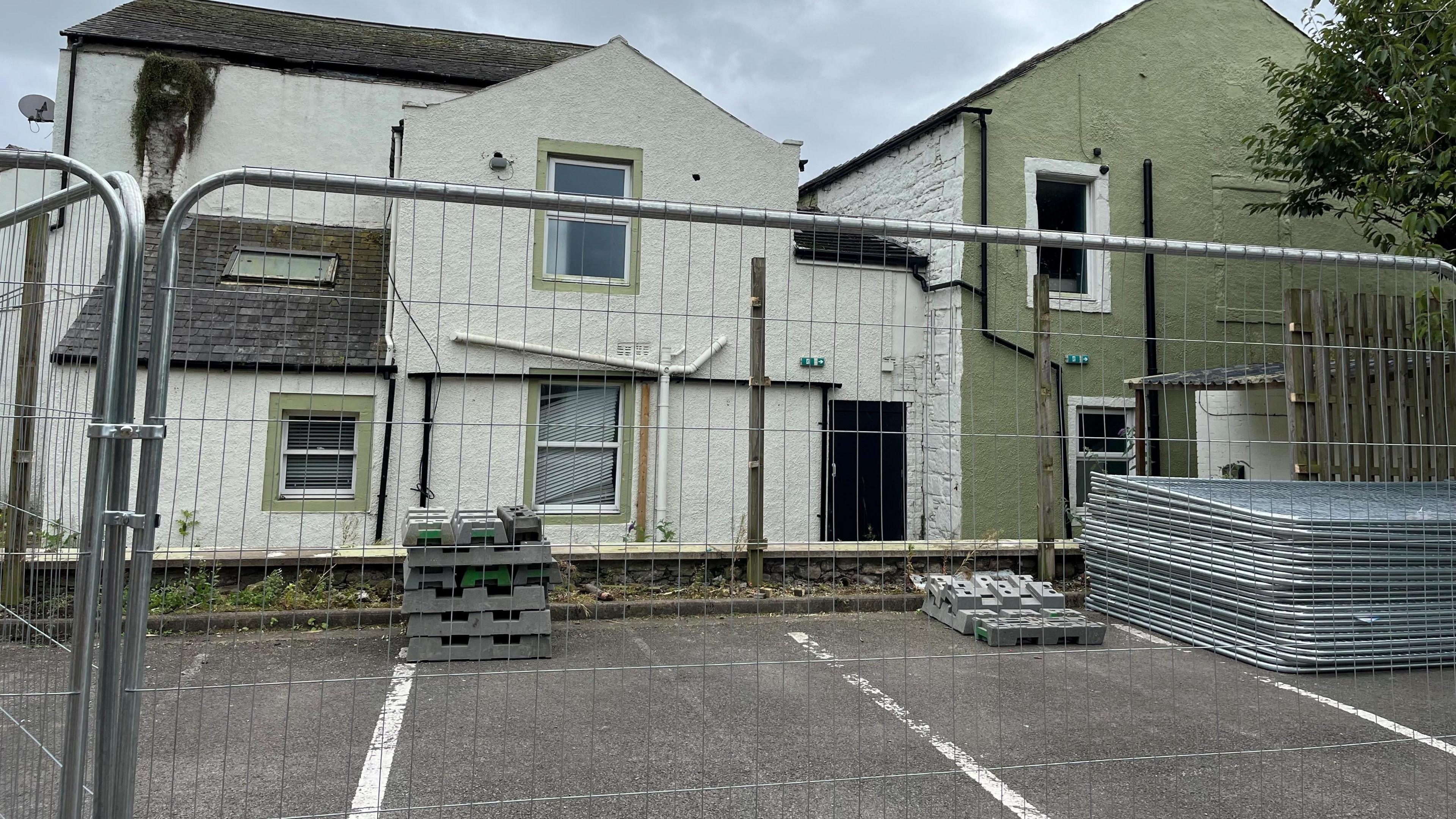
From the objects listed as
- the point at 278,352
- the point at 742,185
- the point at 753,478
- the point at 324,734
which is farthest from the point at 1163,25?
the point at 324,734

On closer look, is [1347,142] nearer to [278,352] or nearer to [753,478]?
[753,478]

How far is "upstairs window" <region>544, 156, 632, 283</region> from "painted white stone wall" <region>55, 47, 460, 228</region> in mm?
2880

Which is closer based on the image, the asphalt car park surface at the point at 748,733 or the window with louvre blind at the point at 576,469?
the asphalt car park surface at the point at 748,733

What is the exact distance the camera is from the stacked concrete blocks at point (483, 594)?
228 inches

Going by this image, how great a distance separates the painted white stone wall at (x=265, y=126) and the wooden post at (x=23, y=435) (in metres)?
8.46

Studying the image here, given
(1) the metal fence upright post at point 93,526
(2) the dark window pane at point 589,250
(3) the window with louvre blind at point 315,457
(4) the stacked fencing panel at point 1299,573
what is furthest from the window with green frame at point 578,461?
(4) the stacked fencing panel at point 1299,573

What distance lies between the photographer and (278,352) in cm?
824

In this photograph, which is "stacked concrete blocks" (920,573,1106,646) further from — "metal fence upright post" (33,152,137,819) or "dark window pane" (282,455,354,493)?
"metal fence upright post" (33,152,137,819)

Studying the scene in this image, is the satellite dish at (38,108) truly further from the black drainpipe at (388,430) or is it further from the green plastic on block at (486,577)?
the green plastic on block at (486,577)

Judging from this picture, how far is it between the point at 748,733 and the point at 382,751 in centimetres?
185

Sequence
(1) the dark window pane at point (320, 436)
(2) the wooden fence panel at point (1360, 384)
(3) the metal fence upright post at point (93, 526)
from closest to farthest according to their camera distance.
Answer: (3) the metal fence upright post at point (93, 526) → (2) the wooden fence panel at point (1360, 384) → (1) the dark window pane at point (320, 436)

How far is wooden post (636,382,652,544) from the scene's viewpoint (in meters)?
6.12

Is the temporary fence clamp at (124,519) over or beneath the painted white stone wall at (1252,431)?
beneath

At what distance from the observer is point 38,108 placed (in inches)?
459
